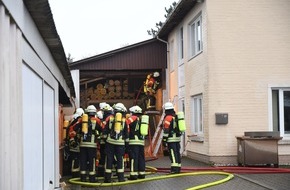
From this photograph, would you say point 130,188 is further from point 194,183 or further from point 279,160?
point 279,160

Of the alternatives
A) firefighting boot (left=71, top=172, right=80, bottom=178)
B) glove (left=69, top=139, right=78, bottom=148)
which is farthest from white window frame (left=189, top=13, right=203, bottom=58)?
firefighting boot (left=71, top=172, right=80, bottom=178)

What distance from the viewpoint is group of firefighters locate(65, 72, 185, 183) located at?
1232 cm

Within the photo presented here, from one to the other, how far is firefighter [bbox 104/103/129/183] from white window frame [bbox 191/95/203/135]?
5.87 m

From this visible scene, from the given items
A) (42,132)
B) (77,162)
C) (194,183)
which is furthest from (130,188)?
(42,132)

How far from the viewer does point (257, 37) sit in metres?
16.1

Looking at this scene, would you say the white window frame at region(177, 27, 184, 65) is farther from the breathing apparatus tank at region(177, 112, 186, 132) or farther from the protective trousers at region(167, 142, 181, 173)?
the protective trousers at region(167, 142, 181, 173)

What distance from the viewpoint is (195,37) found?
736 inches

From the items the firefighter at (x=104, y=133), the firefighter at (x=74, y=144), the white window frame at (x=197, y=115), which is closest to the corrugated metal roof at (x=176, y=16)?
the white window frame at (x=197, y=115)

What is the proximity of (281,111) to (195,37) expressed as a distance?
4.56 m

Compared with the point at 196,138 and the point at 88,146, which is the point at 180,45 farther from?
the point at 88,146

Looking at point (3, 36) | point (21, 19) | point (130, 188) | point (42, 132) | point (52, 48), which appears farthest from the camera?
point (130, 188)

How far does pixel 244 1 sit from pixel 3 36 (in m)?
13.3

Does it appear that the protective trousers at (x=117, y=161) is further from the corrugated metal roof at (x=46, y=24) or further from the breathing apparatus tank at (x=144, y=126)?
the corrugated metal roof at (x=46, y=24)

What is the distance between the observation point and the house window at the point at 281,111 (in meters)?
16.1
